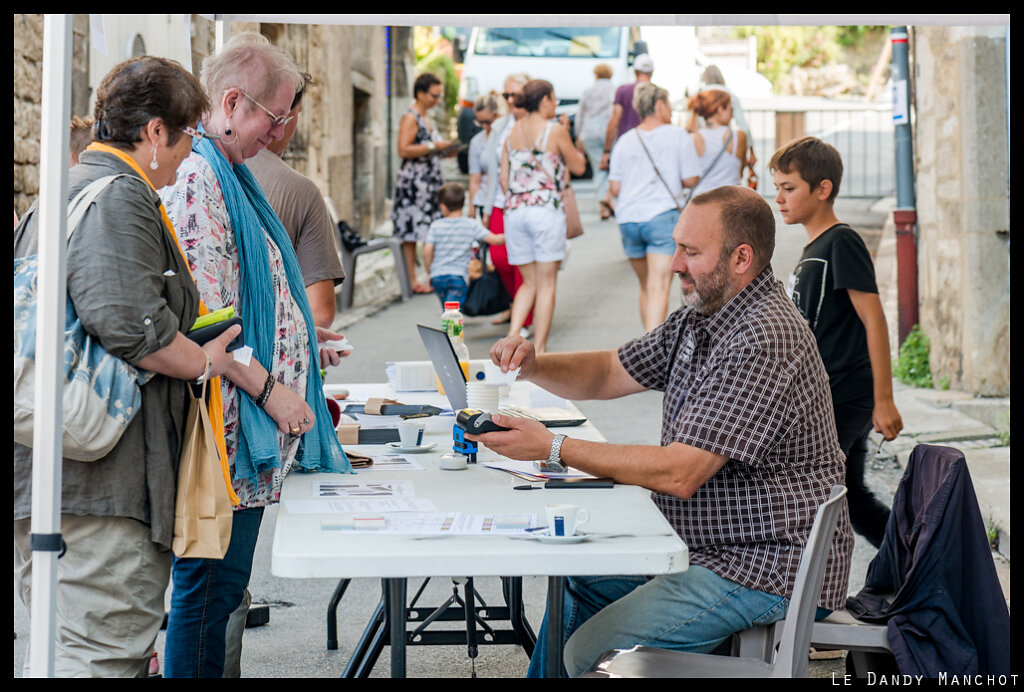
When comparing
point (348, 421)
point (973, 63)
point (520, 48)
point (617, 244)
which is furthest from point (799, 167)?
point (520, 48)

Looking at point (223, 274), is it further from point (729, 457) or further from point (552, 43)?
point (552, 43)

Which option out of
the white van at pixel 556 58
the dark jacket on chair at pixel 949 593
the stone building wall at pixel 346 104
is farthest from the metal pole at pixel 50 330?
the white van at pixel 556 58

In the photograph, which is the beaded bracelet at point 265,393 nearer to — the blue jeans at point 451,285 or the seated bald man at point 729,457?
the seated bald man at point 729,457

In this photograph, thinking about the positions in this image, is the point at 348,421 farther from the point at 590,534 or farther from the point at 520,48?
the point at 520,48

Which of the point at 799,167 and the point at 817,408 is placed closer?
the point at 817,408

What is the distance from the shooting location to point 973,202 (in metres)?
6.82

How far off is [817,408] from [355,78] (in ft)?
38.3

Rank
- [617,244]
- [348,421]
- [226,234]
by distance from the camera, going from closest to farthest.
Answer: [226,234] < [348,421] < [617,244]

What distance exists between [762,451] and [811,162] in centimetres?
148

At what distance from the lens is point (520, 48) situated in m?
15.3

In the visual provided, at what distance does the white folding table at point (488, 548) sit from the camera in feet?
6.71

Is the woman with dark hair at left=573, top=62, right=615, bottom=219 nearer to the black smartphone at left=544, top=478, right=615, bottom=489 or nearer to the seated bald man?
the seated bald man

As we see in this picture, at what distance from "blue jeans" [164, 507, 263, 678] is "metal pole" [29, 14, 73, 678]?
64 cm
